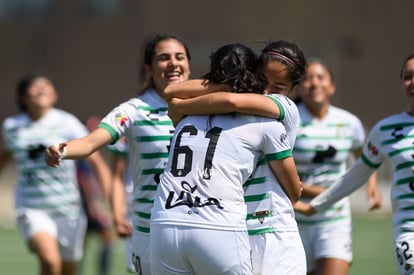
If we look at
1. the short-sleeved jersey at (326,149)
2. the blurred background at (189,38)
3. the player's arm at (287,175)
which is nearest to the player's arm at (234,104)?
the player's arm at (287,175)

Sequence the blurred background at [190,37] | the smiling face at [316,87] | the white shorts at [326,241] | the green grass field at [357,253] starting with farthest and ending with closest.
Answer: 1. the blurred background at [190,37]
2. the green grass field at [357,253]
3. the smiling face at [316,87]
4. the white shorts at [326,241]

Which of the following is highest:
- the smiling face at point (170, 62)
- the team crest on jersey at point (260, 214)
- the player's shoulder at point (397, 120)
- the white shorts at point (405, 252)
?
the smiling face at point (170, 62)

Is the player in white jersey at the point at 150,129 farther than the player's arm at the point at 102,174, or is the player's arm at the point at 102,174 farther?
the player's arm at the point at 102,174

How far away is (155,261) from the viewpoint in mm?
5246

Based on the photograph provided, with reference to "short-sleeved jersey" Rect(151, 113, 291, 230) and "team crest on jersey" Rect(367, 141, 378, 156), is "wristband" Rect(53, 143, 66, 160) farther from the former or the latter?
"team crest on jersey" Rect(367, 141, 378, 156)

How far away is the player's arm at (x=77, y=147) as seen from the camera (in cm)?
565

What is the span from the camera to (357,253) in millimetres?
13875

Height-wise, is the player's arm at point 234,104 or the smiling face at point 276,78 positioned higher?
the smiling face at point 276,78

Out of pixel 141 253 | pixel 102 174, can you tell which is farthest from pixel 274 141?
pixel 102 174

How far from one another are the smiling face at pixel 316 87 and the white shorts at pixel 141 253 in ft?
7.36

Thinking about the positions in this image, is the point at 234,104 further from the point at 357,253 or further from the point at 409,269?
the point at 357,253

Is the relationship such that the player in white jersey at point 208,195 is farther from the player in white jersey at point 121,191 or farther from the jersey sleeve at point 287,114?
the player in white jersey at point 121,191

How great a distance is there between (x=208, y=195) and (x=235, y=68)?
661 mm

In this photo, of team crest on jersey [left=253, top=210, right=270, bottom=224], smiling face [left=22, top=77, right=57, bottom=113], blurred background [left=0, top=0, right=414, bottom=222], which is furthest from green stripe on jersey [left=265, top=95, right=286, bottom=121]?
blurred background [left=0, top=0, right=414, bottom=222]
